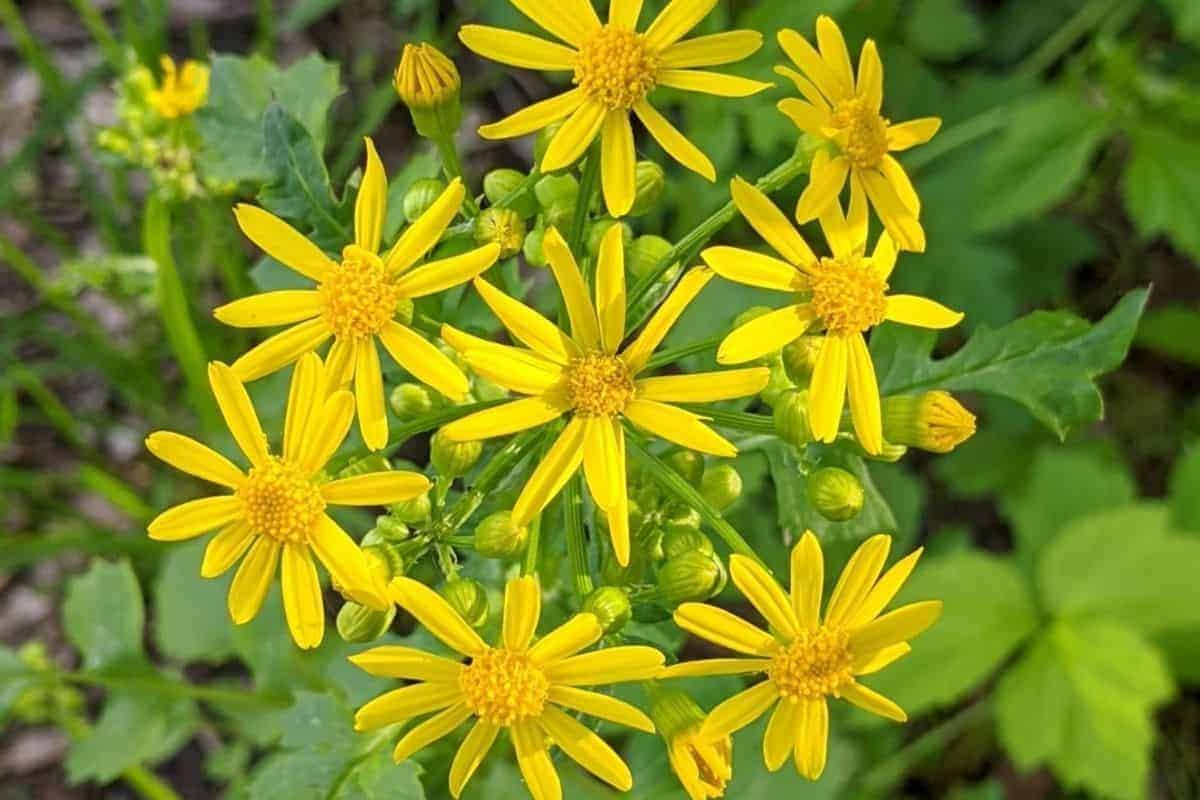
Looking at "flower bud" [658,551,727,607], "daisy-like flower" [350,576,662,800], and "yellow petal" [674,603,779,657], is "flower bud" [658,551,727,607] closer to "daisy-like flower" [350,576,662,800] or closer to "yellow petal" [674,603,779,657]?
"yellow petal" [674,603,779,657]

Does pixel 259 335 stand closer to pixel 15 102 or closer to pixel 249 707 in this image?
pixel 249 707

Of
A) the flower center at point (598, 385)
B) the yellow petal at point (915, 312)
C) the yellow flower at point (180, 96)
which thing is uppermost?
the yellow flower at point (180, 96)

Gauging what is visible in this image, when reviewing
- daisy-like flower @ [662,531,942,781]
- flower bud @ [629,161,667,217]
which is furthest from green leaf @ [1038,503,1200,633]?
flower bud @ [629,161,667,217]

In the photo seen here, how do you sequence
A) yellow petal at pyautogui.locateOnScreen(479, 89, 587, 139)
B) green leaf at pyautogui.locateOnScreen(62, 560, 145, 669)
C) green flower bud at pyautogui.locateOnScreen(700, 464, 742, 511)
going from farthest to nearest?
green leaf at pyautogui.locateOnScreen(62, 560, 145, 669)
green flower bud at pyautogui.locateOnScreen(700, 464, 742, 511)
yellow petal at pyautogui.locateOnScreen(479, 89, 587, 139)

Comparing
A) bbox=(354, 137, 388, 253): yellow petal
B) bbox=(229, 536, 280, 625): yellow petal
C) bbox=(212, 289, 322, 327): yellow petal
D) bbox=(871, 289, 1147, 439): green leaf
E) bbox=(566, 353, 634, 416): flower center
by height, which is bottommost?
bbox=(229, 536, 280, 625): yellow petal

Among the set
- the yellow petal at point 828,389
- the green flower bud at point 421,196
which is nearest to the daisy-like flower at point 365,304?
the green flower bud at point 421,196

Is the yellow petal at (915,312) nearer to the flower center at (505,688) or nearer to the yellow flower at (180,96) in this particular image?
Answer: the flower center at (505,688)

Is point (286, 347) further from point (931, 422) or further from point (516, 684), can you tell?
point (931, 422)
